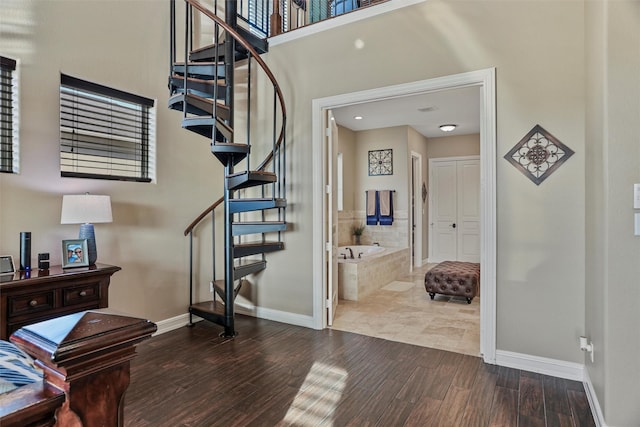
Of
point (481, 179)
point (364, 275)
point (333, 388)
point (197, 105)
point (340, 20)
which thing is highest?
point (340, 20)

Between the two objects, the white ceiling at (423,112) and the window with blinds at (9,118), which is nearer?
the window with blinds at (9,118)

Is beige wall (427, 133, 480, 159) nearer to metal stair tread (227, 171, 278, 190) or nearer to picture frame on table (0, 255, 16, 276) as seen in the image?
metal stair tread (227, 171, 278, 190)

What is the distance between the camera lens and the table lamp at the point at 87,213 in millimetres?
2773

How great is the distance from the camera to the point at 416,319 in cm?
414

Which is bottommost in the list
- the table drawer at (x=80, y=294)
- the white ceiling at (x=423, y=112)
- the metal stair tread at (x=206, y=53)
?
the table drawer at (x=80, y=294)

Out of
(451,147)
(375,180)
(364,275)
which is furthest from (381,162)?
(364,275)

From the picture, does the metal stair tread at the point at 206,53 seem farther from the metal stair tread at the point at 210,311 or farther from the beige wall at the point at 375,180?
the beige wall at the point at 375,180

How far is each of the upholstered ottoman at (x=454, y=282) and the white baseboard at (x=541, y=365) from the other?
6.15 feet

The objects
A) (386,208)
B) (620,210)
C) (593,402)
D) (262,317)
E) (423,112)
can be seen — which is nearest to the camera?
(620,210)

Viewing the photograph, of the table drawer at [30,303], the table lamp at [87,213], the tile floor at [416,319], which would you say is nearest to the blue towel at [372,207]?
the tile floor at [416,319]

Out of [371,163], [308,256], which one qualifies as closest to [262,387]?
[308,256]

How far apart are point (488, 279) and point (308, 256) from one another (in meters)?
1.76

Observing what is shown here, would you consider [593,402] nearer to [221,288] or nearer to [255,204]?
[255,204]

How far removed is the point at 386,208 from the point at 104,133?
200 inches
